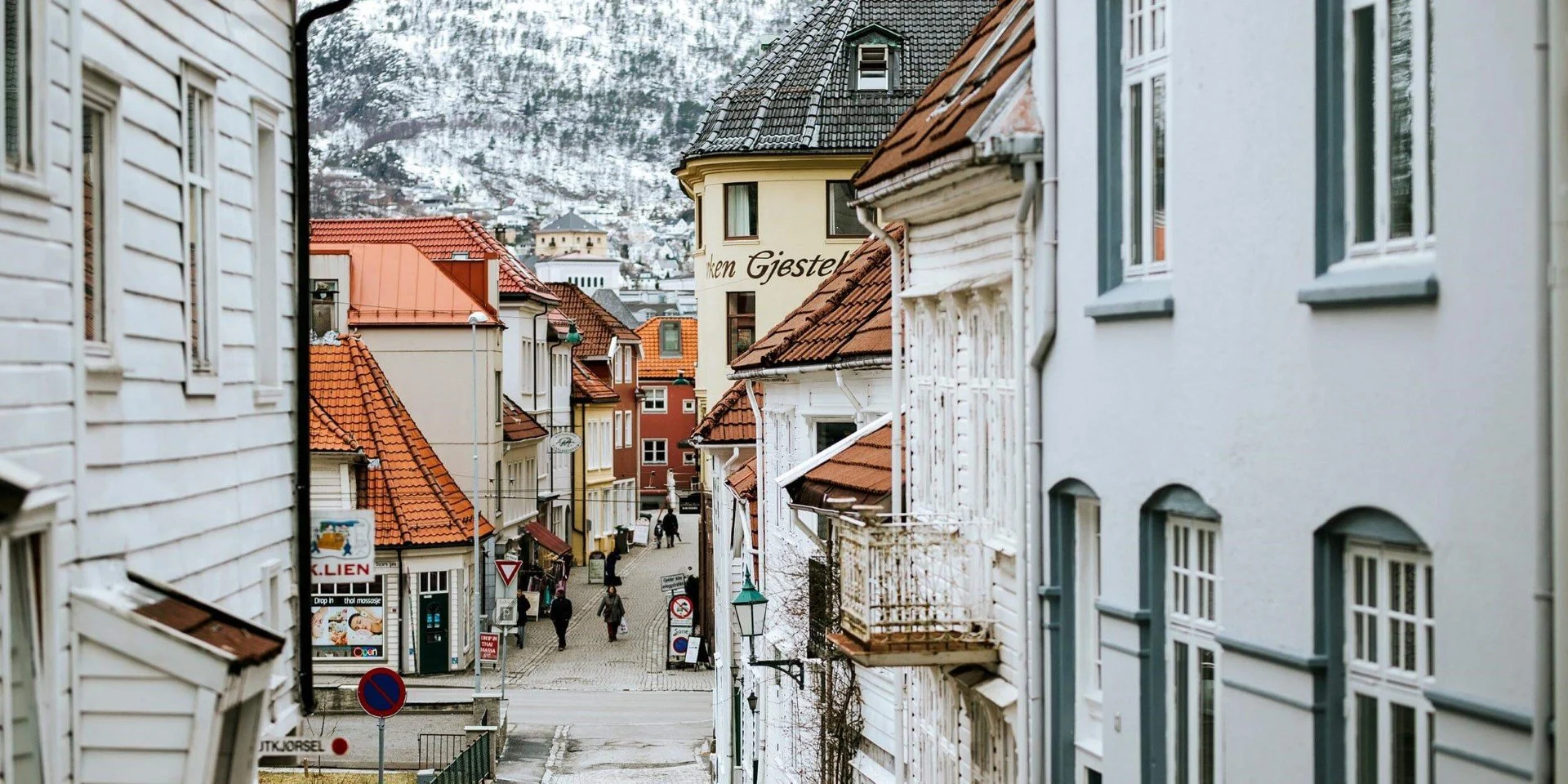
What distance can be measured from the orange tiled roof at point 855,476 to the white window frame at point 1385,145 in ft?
27.9

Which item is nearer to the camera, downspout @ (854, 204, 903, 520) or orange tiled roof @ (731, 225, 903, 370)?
downspout @ (854, 204, 903, 520)

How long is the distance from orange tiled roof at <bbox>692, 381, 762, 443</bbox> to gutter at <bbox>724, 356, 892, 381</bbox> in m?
2.21

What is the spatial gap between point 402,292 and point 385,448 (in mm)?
6195

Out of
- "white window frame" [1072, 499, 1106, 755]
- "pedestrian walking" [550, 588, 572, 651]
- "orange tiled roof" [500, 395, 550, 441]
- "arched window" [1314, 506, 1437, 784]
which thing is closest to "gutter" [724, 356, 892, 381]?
"white window frame" [1072, 499, 1106, 755]

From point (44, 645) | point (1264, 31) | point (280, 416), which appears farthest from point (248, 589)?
point (1264, 31)

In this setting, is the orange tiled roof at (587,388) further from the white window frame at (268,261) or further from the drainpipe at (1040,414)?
the drainpipe at (1040,414)

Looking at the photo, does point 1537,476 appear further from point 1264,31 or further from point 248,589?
point 248,589

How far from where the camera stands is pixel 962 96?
45.0 ft

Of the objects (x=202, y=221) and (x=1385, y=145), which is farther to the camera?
(x=202, y=221)

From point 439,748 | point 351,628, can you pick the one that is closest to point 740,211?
point 351,628

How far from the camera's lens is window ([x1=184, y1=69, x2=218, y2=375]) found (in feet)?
35.3

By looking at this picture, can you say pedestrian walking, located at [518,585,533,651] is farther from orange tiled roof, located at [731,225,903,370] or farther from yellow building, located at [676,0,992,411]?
orange tiled roof, located at [731,225,903,370]

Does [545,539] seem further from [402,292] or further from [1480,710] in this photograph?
[1480,710]

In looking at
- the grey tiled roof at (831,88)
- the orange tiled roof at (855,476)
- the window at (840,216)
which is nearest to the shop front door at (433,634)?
the grey tiled roof at (831,88)
